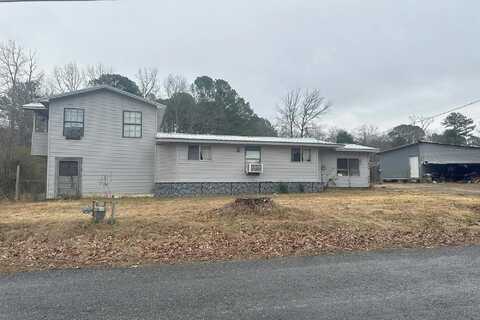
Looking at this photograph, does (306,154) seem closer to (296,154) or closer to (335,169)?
(296,154)

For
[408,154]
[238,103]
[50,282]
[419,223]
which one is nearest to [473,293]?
[419,223]

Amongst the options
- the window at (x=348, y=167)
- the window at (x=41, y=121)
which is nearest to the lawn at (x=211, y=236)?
the window at (x=41, y=121)

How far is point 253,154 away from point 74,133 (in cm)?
905

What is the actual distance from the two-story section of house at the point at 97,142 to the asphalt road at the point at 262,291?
11.6 m

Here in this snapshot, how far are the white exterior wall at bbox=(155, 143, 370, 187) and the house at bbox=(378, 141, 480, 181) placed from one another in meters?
16.7

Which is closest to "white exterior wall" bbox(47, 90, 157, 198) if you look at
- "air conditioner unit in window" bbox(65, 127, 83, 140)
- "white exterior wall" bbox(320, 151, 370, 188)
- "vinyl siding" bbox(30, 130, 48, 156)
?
"air conditioner unit in window" bbox(65, 127, 83, 140)

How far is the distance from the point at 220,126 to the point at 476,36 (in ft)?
84.4

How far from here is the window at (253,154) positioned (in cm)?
1786

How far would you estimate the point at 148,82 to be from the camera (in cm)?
4016

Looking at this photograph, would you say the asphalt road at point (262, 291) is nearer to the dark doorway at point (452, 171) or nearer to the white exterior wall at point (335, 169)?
the white exterior wall at point (335, 169)

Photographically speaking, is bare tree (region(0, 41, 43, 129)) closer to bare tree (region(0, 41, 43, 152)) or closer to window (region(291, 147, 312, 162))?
bare tree (region(0, 41, 43, 152))

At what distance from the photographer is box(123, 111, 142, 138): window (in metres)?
16.9

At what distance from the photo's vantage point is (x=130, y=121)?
17.0 meters

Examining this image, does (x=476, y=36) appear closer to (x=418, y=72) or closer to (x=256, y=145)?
(x=418, y=72)
